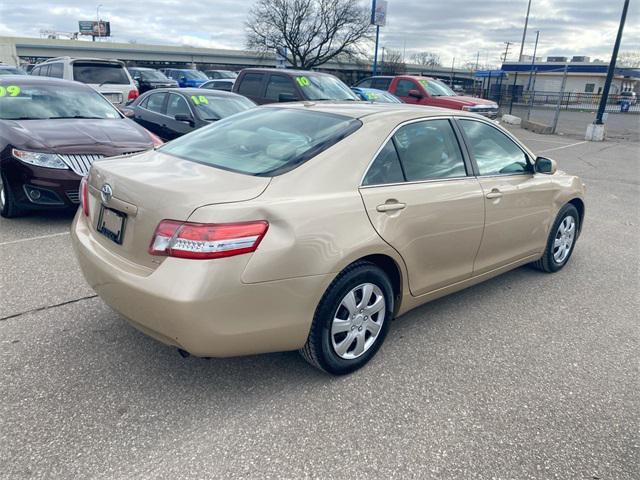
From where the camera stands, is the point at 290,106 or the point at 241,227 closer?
the point at 241,227

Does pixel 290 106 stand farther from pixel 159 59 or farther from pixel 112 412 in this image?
pixel 159 59

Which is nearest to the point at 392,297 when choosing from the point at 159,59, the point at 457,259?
the point at 457,259

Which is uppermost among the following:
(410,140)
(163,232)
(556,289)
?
(410,140)

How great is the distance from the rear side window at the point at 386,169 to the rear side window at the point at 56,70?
1169cm

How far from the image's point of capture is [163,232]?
2393 mm

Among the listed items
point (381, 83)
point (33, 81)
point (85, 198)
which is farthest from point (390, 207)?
point (381, 83)

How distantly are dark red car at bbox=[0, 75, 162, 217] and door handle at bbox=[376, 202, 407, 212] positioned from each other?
3672 millimetres

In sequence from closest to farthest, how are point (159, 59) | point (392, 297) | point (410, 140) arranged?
1. point (392, 297)
2. point (410, 140)
3. point (159, 59)

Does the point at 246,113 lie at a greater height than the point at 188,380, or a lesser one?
greater

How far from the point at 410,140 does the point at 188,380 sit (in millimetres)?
2012

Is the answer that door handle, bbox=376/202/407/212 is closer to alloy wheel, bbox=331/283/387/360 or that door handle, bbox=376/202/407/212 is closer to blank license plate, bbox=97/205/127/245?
alloy wheel, bbox=331/283/387/360

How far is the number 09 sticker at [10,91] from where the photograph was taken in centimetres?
617

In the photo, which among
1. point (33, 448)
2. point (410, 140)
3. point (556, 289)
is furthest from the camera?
point (556, 289)

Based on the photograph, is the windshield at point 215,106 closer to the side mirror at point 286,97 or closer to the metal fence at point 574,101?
the side mirror at point 286,97
